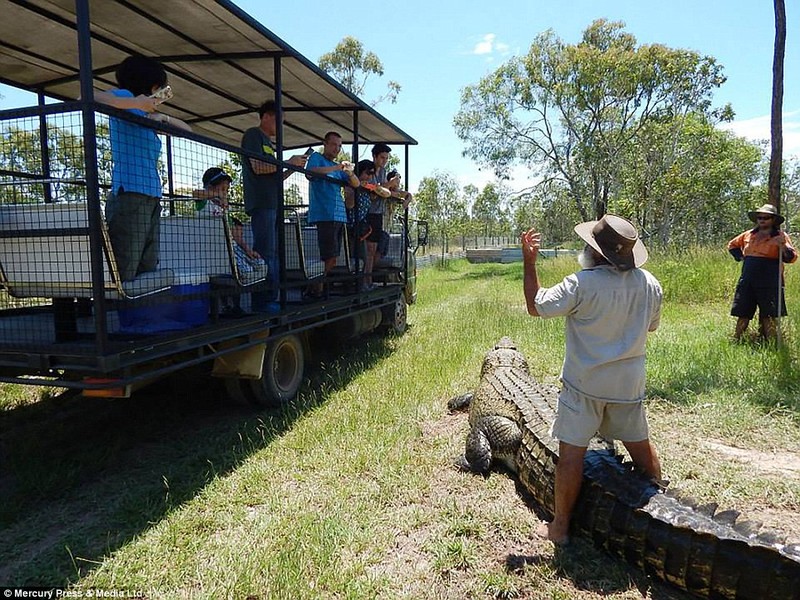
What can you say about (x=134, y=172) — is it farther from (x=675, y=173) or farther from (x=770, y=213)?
(x=675, y=173)

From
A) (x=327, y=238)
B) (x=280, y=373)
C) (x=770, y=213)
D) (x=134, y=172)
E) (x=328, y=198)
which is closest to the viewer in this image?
(x=134, y=172)

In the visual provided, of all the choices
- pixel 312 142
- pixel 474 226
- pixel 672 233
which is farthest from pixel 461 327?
pixel 474 226

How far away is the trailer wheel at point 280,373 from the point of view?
14.5 ft

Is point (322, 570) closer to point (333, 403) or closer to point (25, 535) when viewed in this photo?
point (25, 535)

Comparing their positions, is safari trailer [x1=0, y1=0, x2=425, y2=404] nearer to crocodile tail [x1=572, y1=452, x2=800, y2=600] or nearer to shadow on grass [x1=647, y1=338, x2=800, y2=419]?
crocodile tail [x1=572, y1=452, x2=800, y2=600]

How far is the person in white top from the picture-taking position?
2391 mm

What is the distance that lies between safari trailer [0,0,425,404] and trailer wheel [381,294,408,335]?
1.62 meters

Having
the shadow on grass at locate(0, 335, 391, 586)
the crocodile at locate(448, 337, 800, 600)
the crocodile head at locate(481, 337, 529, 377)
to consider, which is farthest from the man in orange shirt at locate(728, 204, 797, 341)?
the shadow on grass at locate(0, 335, 391, 586)

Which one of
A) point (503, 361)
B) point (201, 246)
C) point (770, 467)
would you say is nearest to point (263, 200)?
point (201, 246)

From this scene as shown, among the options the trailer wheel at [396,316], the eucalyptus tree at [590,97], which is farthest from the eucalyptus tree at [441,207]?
the trailer wheel at [396,316]

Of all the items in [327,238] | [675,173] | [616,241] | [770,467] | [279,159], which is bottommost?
[770,467]

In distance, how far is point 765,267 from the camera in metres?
5.86

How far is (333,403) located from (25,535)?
97.7 inches

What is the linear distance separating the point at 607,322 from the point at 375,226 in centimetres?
457
